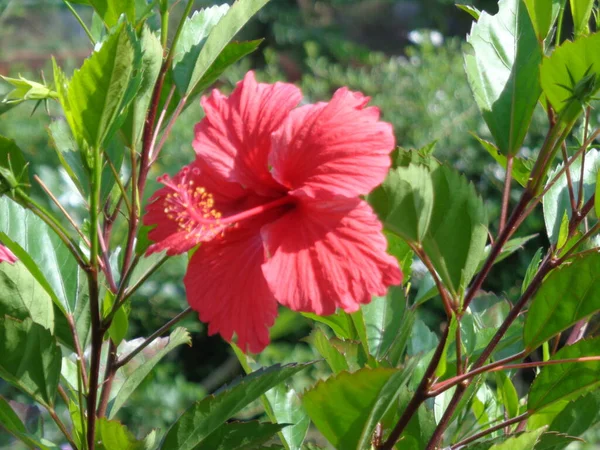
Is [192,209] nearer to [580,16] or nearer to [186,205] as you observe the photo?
[186,205]

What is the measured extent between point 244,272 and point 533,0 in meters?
0.29

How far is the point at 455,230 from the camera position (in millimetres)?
578

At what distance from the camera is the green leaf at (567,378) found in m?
0.61

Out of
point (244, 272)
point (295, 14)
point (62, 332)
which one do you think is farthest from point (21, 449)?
point (295, 14)

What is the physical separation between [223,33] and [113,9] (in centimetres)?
9

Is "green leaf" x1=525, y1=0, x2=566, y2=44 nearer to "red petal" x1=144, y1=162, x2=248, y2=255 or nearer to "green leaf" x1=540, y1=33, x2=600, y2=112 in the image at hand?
"green leaf" x1=540, y1=33, x2=600, y2=112

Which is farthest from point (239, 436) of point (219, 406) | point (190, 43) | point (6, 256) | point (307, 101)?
point (307, 101)

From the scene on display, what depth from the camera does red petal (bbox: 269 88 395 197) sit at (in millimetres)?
523

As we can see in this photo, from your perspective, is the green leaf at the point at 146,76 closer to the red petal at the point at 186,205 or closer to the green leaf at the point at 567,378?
the red petal at the point at 186,205

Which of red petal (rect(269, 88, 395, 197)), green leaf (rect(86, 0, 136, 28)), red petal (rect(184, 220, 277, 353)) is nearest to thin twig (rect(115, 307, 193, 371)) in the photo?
red petal (rect(184, 220, 277, 353))

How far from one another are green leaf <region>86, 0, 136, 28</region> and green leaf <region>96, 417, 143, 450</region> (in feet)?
1.02

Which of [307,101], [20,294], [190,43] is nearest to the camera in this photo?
[20,294]

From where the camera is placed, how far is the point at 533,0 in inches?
23.6

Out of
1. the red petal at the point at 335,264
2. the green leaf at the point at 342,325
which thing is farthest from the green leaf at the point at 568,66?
the green leaf at the point at 342,325
